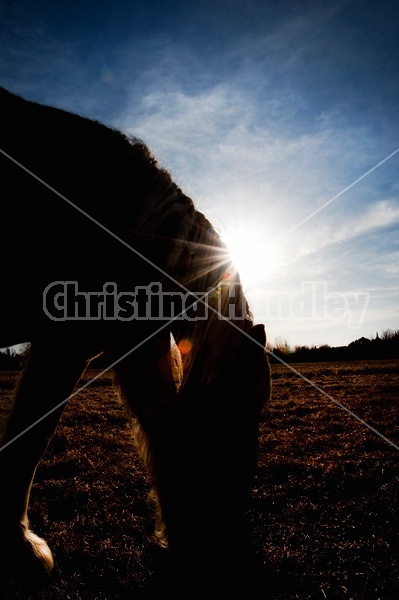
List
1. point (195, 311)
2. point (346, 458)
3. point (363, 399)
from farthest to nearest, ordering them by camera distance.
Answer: point (363, 399) → point (346, 458) → point (195, 311)

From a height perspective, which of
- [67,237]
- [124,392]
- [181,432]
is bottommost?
[181,432]

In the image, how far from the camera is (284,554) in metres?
1.55

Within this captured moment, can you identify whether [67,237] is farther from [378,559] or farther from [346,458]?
[346,458]

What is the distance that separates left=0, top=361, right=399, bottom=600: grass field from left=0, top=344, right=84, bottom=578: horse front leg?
119mm

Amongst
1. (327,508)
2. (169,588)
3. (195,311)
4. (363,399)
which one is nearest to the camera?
(169,588)

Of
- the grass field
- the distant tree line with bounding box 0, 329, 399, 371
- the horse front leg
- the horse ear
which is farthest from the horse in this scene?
the distant tree line with bounding box 0, 329, 399, 371

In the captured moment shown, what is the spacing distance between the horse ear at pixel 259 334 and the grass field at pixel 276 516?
106cm

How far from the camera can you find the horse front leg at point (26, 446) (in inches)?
60.3

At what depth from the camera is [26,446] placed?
161 centimetres

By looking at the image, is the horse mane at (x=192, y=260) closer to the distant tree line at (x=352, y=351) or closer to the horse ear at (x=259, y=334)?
the horse ear at (x=259, y=334)

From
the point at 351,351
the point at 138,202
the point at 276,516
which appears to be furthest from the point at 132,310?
the point at 351,351

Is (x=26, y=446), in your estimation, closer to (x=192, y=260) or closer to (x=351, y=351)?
(x=192, y=260)

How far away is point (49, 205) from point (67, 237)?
0.12 m

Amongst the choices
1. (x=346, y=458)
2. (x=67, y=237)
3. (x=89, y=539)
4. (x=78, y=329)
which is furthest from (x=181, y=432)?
(x=346, y=458)
